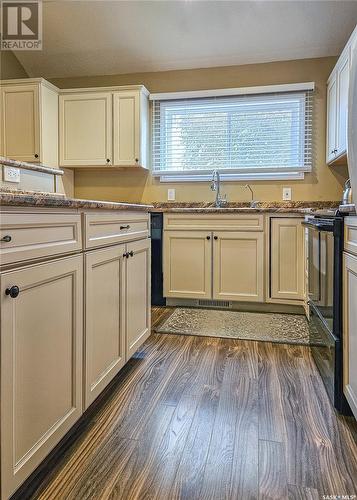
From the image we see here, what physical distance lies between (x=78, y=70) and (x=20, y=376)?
3.69 m

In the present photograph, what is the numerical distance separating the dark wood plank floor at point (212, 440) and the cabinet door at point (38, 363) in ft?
0.56

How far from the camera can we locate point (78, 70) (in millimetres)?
3781

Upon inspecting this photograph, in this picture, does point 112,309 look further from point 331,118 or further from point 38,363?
point 331,118

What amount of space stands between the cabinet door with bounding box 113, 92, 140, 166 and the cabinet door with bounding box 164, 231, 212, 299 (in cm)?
91

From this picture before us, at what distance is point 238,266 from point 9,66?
A: 10.1 feet

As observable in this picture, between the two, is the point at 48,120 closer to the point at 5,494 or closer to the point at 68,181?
the point at 68,181

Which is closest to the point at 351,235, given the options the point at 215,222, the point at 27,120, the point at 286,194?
the point at 215,222

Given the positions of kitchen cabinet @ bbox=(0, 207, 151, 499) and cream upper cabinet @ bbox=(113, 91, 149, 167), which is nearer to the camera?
kitchen cabinet @ bbox=(0, 207, 151, 499)

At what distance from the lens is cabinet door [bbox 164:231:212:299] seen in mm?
3125

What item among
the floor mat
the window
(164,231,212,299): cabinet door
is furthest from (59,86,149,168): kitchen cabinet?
the floor mat

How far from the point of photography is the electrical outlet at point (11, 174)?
3012mm

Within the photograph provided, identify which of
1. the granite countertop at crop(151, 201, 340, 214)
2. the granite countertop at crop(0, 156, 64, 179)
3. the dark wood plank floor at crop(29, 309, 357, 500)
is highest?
the granite countertop at crop(0, 156, 64, 179)

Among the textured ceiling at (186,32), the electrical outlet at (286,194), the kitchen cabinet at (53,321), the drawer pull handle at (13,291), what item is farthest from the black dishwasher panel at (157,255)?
the drawer pull handle at (13,291)

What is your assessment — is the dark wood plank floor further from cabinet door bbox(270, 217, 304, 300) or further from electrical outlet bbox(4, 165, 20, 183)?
electrical outlet bbox(4, 165, 20, 183)
